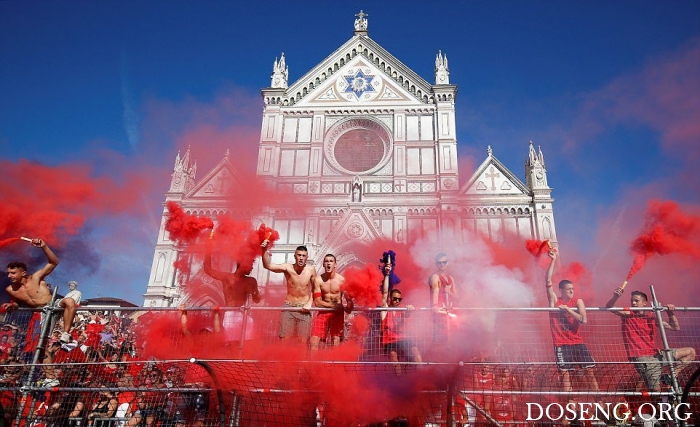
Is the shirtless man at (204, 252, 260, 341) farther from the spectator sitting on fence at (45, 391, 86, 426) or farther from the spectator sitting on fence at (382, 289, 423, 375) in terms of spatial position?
the spectator sitting on fence at (382, 289, 423, 375)

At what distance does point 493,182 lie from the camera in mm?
22547

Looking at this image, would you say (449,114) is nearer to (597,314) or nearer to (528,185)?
(528,185)

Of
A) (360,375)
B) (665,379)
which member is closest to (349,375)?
(360,375)

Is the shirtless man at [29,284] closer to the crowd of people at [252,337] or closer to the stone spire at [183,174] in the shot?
the crowd of people at [252,337]

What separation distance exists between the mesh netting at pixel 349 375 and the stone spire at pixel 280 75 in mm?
20960

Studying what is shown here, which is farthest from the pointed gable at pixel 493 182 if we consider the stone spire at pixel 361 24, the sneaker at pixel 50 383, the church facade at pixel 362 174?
the sneaker at pixel 50 383

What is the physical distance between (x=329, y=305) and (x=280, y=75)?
2154 cm

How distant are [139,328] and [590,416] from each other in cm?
734

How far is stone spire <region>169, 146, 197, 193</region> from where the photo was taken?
2302 cm

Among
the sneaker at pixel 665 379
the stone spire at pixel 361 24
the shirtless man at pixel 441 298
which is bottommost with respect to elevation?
the sneaker at pixel 665 379

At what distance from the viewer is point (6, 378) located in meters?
6.46

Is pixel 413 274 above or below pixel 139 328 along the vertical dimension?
above

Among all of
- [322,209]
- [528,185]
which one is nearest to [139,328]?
[322,209]

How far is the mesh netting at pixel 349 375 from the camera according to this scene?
5.61 m
